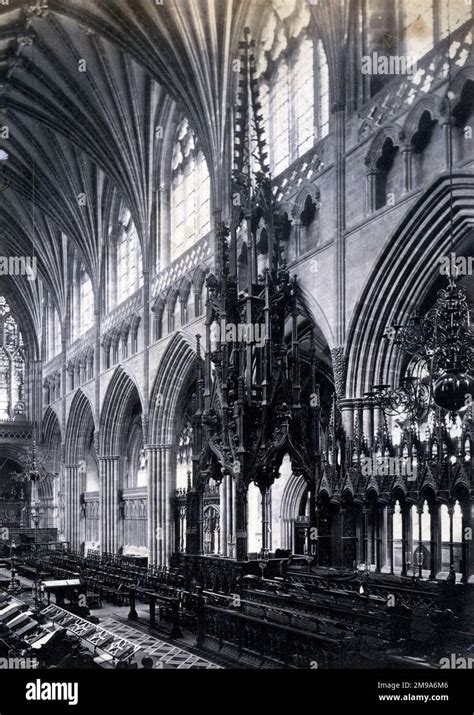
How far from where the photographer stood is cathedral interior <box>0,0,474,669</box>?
10961 millimetres

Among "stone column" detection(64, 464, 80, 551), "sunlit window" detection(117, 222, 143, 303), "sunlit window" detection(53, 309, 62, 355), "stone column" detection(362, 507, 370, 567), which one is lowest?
"stone column" detection(64, 464, 80, 551)

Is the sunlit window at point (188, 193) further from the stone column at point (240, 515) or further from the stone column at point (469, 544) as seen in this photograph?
the stone column at point (469, 544)

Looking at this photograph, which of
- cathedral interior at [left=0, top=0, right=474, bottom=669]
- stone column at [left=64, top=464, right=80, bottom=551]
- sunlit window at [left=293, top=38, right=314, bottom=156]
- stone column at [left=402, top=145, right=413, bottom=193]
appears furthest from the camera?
stone column at [left=64, top=464, right=80, bottom=551]

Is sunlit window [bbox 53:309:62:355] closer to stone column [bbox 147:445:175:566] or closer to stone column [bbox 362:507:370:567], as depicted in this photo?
stone column [bbox 147:445:175:566]

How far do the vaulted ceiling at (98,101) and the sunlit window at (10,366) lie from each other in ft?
15.0

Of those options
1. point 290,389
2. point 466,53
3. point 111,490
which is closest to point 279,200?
point 290,389

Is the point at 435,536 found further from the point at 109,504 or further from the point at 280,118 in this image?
the point at 109,504

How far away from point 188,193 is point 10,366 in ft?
63.7

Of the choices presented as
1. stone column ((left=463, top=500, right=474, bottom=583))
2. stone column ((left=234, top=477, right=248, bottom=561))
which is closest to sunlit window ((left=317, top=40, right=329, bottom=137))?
stone column ((left=234, top=477, right=248, bottom=561))

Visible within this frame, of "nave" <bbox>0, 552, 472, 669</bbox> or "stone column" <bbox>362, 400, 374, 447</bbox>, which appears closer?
"nave" <bbox>0, 552, 472, 669</bbox>

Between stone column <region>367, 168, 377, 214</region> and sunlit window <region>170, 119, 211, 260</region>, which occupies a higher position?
sunlit window <region>170, 119, 211, 260</region>

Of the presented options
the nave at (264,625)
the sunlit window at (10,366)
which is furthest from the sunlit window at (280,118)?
the sunlit window at (10,366)

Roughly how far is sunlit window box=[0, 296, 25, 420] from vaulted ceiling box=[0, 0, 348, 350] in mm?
4562

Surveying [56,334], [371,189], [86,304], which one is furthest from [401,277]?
[56,334]
